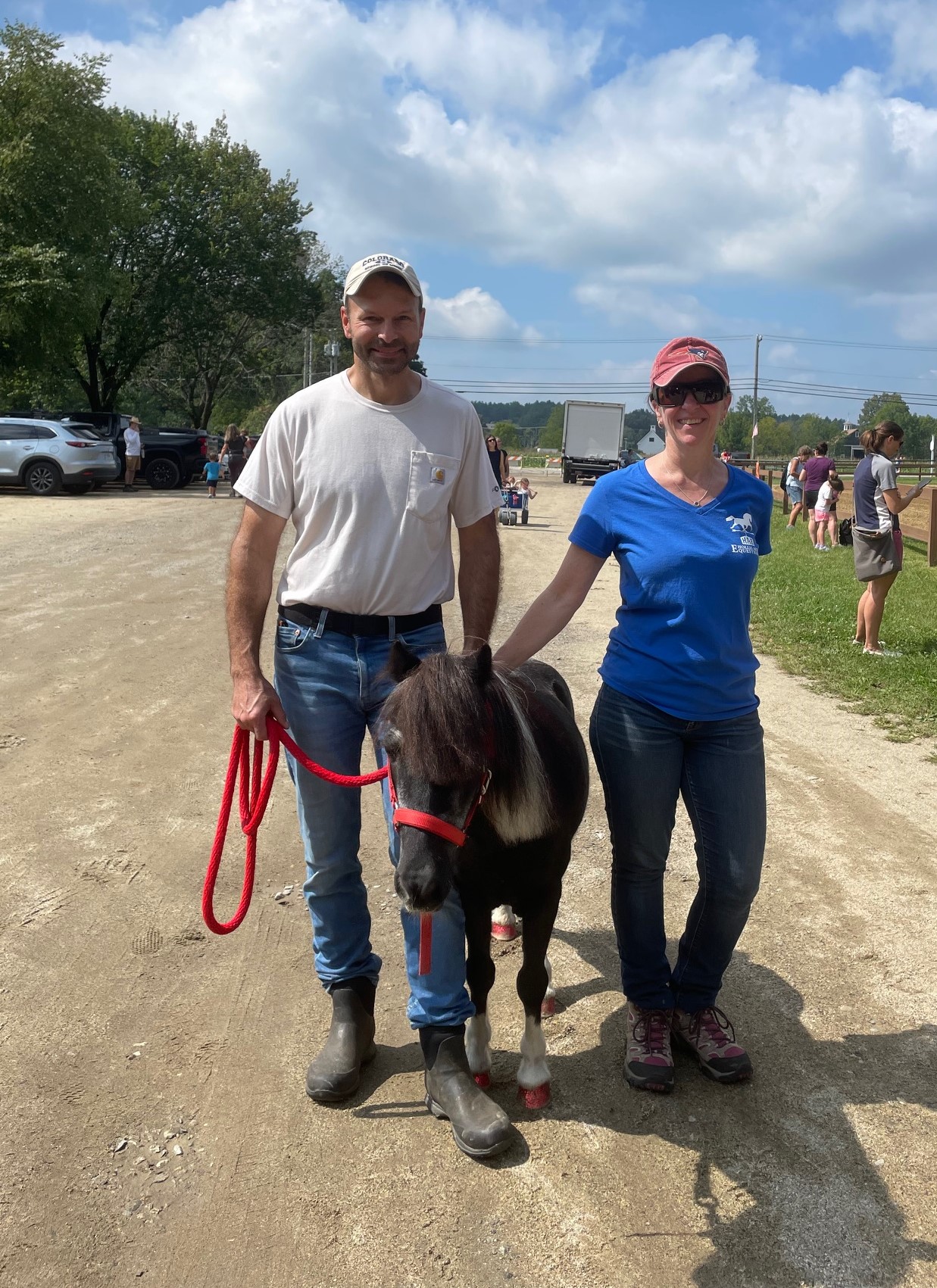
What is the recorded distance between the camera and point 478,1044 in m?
3.10

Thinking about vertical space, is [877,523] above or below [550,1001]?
above

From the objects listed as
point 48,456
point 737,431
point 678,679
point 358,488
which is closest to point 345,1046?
point 678,679

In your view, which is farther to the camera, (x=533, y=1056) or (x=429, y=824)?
(x=533, y=1056)

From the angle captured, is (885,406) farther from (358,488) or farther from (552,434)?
(358,488)

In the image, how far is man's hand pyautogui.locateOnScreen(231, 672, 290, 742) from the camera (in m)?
2.91

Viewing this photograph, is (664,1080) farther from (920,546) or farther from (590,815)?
(920,546)

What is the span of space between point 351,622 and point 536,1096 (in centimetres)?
154

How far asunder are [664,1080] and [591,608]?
8.67m

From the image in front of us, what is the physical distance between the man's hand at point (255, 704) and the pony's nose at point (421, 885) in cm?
79

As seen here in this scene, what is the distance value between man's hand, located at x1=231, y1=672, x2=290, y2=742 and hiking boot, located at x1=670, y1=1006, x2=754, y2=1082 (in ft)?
5.48

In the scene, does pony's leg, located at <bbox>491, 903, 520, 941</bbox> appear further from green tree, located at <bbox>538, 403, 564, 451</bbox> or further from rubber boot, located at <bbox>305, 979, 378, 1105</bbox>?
green tree, located at <bbox>538, 403, 564, 451</bbox>

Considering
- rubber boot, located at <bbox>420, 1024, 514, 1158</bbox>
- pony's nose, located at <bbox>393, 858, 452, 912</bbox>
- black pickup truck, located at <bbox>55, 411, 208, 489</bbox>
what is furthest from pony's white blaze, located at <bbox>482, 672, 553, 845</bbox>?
black pickup truck, located at <bbox>55, 411, 208, 489</bbox>

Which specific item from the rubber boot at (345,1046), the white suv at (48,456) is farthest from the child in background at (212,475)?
the rubber boot at (345,1046)

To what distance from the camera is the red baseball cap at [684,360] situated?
294 cm
